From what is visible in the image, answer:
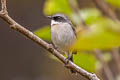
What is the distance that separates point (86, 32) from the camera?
125cm

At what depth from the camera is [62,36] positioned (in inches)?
152

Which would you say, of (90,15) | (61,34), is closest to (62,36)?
(61,34)

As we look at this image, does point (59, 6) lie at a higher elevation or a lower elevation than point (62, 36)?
higher

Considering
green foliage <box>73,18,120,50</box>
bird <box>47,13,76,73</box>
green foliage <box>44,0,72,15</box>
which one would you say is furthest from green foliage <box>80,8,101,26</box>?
green foliage <box>73,18,120,50</box>

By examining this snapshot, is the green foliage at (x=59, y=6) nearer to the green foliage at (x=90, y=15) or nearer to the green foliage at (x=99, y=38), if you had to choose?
the green foliage at (x=90, y=15)

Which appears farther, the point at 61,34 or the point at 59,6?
the point at 61,34

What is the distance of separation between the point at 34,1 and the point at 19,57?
4.88 feet

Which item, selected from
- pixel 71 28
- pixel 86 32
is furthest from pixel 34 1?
pixel 86 32

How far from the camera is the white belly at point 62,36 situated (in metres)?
3.69

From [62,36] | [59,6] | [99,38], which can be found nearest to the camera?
[99,38]

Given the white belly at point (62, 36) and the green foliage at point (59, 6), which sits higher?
the green foliage at point (59, 6)

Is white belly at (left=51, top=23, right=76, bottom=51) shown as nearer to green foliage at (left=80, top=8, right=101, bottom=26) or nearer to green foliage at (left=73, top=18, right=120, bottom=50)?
green foliage at (left=80, top=8, right=101, bottom=26)

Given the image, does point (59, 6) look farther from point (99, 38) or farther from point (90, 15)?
point (99, 38)

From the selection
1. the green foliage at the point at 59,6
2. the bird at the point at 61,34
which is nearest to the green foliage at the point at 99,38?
the green foliage at the point at 59,6
